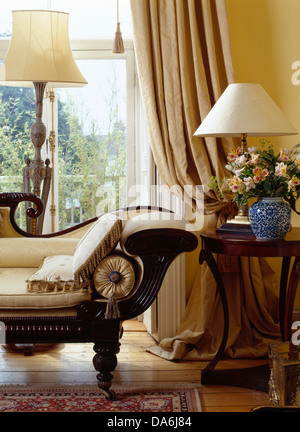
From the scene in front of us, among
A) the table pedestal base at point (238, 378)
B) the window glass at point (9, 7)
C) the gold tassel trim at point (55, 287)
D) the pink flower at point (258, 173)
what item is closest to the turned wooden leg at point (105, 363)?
the gold tassel trim at point (55, 287)

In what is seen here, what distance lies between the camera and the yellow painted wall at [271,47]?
3488 millimetres

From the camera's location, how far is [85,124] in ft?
12.7

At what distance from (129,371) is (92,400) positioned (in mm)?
421

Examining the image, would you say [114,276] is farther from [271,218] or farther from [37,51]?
[37,51]

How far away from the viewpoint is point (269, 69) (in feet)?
11.6

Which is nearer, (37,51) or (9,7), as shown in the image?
(37,51)

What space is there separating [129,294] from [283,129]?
3.45 ft

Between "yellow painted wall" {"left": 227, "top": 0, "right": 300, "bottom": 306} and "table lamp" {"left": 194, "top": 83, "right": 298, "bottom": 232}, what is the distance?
81 centimetres

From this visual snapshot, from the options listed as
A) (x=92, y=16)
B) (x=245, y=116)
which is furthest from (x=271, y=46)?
(x=92, y=16)

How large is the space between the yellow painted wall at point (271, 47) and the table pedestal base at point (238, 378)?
1102 millimetres

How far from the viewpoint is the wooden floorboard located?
2.54m

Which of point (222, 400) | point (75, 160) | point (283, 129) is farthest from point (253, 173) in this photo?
point (75, 160)

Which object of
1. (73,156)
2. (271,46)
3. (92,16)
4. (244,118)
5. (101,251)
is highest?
(92,16)

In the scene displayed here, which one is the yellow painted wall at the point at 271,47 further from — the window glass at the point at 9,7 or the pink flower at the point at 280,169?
the window glass at the point at 9,7
